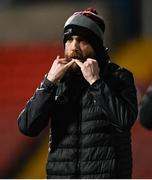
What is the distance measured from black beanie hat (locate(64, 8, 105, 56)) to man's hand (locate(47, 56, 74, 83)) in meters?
0.09

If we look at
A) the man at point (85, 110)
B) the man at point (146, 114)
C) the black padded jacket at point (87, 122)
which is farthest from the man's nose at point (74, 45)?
the man at point (146, 114)

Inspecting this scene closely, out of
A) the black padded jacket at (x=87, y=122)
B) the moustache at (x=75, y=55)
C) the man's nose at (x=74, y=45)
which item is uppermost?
the man's nose at (x=74, y=45)

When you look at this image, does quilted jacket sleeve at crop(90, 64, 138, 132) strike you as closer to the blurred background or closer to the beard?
the beard

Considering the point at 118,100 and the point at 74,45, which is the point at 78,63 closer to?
the point at 74,45

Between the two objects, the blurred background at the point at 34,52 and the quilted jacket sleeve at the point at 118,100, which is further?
the blurred background at the point at 34,52

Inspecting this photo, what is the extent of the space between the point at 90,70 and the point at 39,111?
25cm

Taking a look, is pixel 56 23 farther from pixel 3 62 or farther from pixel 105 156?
pixel 105 156

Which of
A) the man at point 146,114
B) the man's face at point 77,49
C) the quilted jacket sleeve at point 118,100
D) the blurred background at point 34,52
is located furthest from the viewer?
the blurred background at point 34,52

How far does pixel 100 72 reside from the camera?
2.98 m

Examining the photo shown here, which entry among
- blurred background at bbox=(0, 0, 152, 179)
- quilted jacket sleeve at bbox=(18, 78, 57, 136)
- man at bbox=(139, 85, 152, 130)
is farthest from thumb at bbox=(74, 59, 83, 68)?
blurred background at bbox=(0, 0, 152, 179)

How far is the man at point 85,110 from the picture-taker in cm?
287

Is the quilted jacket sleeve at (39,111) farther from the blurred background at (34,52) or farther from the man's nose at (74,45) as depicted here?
the blurred background at (34,52)

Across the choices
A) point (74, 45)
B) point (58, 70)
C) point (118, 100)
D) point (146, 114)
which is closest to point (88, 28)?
point (74, 45)

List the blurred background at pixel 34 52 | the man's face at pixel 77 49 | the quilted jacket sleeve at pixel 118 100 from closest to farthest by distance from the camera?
1. the quilted jacket sleeve at pixel 118 100
2. the man's face at pixel 77 49
3. the blurred background at pixel 34 52
